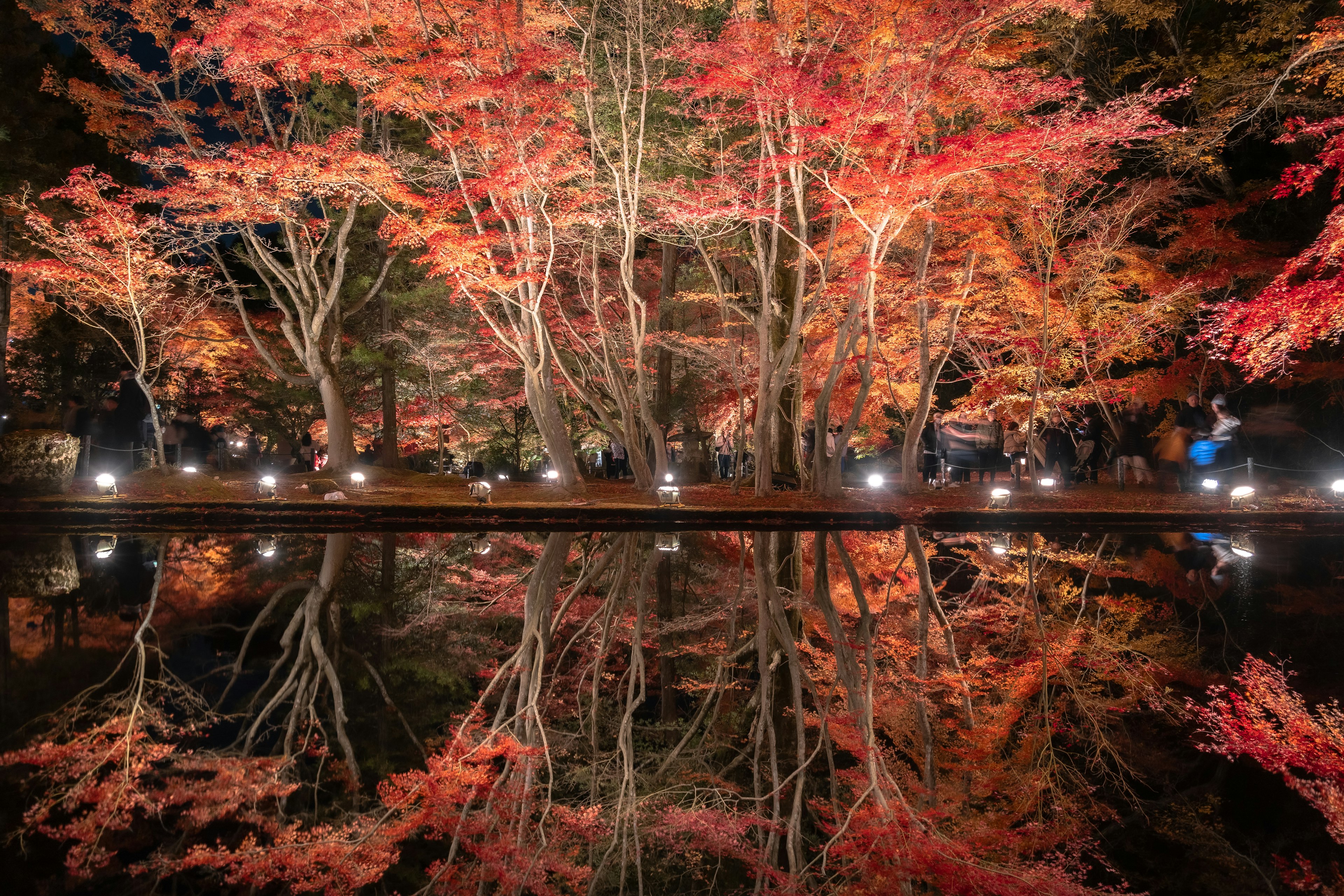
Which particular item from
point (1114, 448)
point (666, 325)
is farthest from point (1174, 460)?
point (666, 325)

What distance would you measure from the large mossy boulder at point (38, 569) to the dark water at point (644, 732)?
48 millimetres

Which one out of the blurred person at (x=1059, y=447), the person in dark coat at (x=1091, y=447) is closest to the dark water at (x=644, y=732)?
the blurred person at (x=1059, y=447)

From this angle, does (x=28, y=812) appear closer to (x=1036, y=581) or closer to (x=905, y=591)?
(x=905, y=591)

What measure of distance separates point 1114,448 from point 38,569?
53.6ft

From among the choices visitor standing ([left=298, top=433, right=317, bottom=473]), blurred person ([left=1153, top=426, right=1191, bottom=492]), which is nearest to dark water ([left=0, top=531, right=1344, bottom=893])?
blurred person ([left=1153, top=426, right=1191, bottom=492])

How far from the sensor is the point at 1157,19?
45.8ft

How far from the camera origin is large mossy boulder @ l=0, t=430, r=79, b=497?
9.54 meters

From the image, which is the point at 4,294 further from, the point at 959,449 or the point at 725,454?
the point at 959,449

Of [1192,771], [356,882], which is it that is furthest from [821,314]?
[356,882]

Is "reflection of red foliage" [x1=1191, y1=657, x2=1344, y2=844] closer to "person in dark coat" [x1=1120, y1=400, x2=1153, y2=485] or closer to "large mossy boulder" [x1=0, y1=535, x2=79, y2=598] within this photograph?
"large mossy boulder" [x1=0, y1=535, x2=79, y2=598]

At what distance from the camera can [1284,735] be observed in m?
3.34

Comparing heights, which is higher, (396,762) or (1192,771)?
(396,762)

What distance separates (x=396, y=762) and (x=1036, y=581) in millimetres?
5774

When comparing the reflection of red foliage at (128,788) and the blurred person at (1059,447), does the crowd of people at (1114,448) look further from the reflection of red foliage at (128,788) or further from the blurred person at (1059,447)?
the reflection of red foliage at (128,788)
